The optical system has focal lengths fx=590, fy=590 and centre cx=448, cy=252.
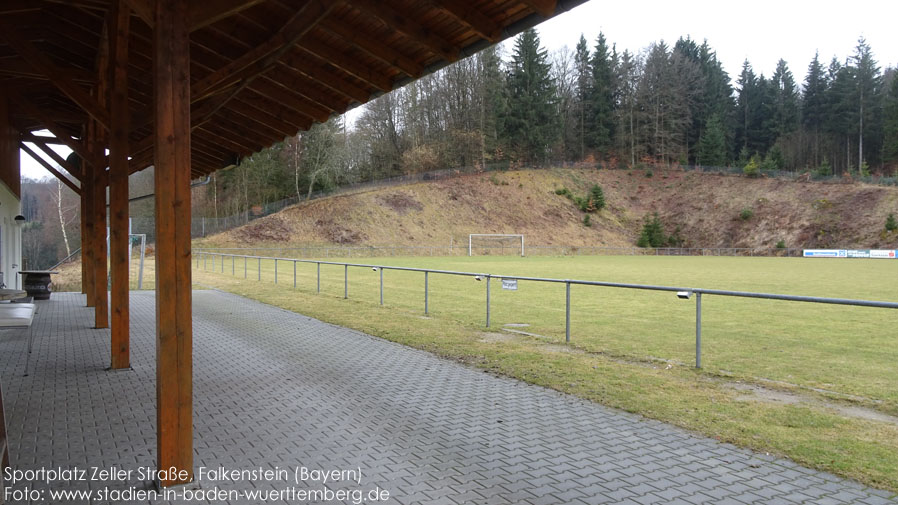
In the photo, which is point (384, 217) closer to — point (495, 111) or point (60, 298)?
point (495, 111)

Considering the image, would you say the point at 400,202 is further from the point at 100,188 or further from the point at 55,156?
the point at 100,188

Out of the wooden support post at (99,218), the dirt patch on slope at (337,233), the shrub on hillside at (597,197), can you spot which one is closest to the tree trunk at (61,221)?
the dirt patch on slope at (337,233)

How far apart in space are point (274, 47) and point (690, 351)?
Result: 7.24 meters

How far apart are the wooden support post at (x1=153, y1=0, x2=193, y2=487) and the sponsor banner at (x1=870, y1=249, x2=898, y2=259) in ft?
192

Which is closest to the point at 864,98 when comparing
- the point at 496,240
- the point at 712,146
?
the point at 712,146

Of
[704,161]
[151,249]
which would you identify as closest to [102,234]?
[151,249]

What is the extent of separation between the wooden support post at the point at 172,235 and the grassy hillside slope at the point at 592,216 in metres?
46.6

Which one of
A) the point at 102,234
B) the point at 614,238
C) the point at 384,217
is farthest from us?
the point at 614,238

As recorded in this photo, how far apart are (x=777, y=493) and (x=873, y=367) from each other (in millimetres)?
5625

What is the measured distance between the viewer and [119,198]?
24.9 feet

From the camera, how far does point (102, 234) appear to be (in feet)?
31.4

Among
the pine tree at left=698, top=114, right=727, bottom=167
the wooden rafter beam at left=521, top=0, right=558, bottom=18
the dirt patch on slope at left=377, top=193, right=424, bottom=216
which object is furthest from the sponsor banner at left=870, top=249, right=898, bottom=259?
the wooden rafter beam at left=521, top=0, right=558, bottom=18

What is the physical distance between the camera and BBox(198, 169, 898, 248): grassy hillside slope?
53312 millimetres

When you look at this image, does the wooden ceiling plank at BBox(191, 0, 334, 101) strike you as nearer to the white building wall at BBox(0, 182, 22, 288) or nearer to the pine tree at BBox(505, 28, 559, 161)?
the white building wall at BBox(0, 182, 22, 288)
